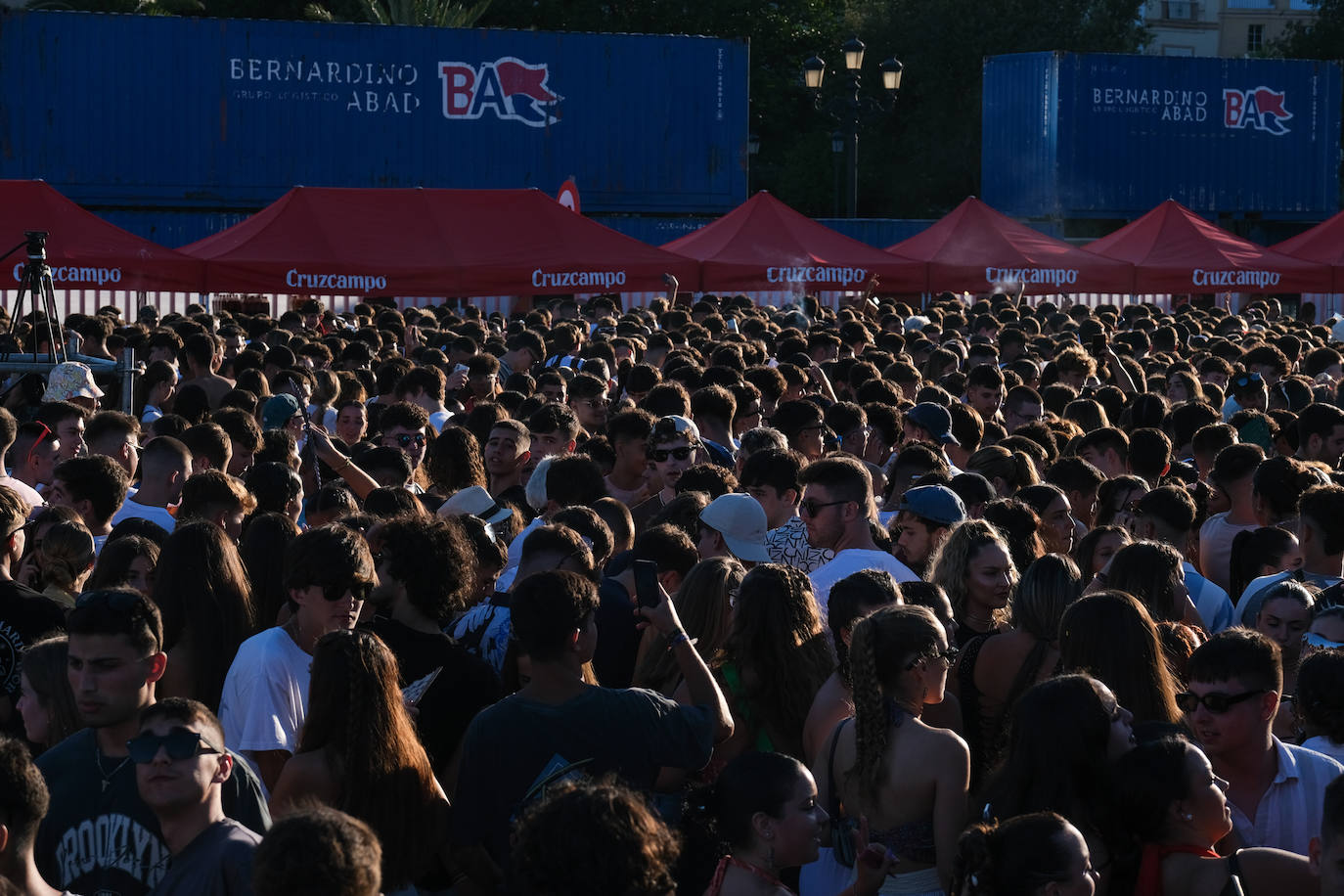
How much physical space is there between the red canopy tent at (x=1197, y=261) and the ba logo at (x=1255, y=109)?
1734cm

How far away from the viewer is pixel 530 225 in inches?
639

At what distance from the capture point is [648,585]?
4.16 metres

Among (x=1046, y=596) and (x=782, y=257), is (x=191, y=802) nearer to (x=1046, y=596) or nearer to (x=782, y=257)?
(x=1046, y=596)

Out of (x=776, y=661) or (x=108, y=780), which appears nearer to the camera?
(x=108, y=780)

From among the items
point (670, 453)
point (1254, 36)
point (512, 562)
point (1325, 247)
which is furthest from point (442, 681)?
point (1254, 36)

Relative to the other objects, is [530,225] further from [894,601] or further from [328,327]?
[894,601]

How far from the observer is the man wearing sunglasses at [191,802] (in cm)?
330

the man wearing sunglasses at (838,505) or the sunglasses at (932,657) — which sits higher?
the man wearing sunglasses at (838,505)

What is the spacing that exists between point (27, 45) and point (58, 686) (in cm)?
2682

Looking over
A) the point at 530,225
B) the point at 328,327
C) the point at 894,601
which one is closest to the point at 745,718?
the point at 894,601

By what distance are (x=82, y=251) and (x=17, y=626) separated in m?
10.5

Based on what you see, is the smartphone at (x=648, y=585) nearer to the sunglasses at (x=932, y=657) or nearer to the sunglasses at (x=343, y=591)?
the sunglasses at (x=932, y=657)

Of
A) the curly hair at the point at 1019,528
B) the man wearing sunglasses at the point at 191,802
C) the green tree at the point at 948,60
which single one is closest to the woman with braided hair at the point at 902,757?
the man wearing sunglasses at the point at 191,802

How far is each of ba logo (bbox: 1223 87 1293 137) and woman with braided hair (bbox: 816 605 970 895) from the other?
118 feet
